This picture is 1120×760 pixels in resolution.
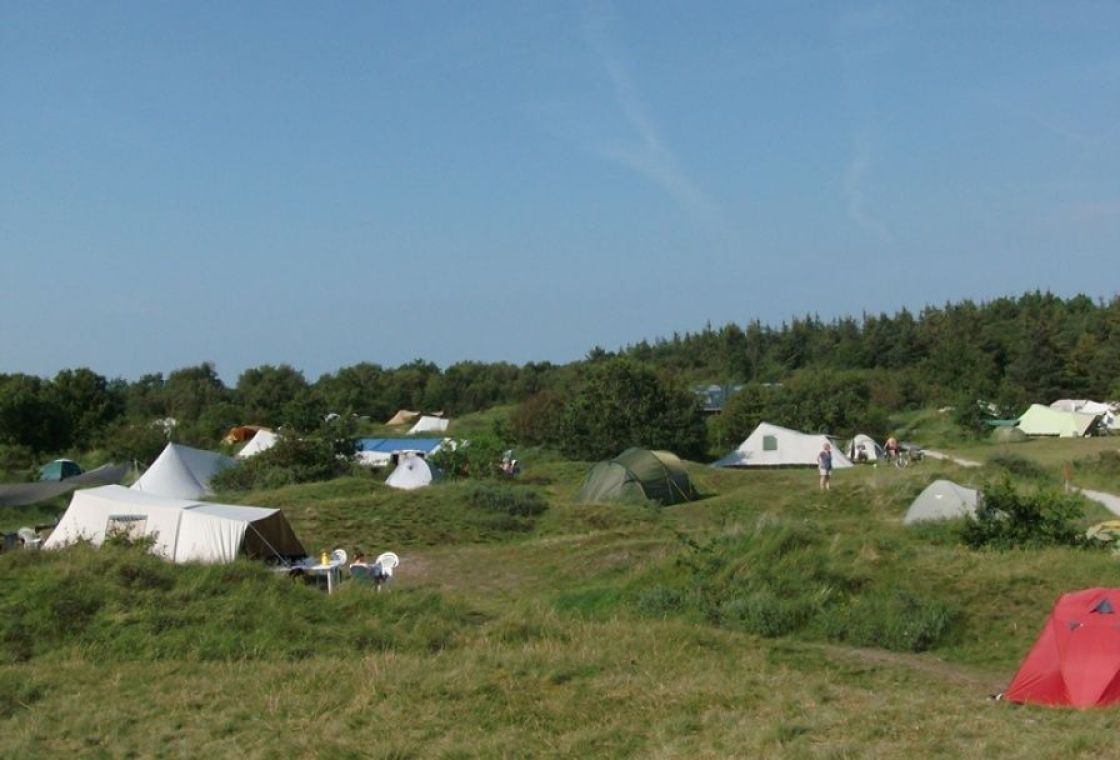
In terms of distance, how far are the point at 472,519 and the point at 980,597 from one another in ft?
43.9

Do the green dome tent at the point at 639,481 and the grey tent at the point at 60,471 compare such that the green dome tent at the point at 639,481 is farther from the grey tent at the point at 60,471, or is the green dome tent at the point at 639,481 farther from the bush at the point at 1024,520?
the grey tent at the point at 60,471

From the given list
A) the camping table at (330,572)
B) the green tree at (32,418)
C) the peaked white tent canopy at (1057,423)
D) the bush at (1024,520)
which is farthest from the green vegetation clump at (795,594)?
the peaked white tent canopy at (1057,423)

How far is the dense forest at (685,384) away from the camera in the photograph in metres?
48.1

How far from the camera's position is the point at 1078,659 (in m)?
9.05

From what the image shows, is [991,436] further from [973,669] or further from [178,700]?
[178,700]

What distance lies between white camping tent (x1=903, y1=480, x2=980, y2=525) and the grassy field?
271 centimetres

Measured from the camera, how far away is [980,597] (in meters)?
13.1

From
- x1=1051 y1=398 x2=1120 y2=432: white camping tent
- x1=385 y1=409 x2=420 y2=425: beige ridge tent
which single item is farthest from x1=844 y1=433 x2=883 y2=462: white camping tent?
x1=385 y1=409 x2=420 y2=425: beige ridge tent

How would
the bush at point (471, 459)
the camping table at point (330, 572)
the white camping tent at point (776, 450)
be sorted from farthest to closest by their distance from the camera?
1. the white camping tent at point (776, 450)
2. the bush at point (471, 459)
3. the camping table at point (330, 572)

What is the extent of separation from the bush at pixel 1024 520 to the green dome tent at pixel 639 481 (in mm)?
13486

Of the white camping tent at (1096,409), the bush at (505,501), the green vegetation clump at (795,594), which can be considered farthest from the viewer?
the white camping tent at (1096,409)

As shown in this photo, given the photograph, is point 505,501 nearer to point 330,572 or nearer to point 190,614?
point 330,572

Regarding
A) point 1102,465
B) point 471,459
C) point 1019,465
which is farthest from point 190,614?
point 1102,465

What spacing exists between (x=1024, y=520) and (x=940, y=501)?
5811 millimetres
